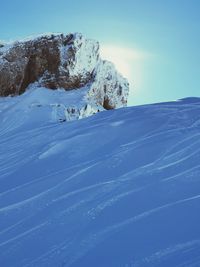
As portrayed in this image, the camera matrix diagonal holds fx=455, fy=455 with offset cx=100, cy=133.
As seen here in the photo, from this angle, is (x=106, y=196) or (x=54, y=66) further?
(x=54, y=66)

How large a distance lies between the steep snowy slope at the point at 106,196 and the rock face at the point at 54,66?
6166 mm

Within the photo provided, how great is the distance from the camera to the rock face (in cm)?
1100

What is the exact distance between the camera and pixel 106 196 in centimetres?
278

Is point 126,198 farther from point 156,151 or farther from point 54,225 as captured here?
point 156,151

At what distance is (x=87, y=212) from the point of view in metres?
2.59

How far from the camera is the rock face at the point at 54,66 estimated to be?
433 inches

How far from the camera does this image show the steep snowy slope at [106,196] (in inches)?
83.5

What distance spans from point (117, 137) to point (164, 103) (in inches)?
70.2

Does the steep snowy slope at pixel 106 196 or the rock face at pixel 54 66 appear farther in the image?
the rock face at pixel 54 66

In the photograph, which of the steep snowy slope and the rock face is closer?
the steep snowy slope

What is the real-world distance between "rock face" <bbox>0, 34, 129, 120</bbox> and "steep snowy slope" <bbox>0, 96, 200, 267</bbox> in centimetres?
617

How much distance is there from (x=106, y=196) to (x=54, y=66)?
8.67 m

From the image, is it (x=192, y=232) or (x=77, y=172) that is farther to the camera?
(x=77, y=172)

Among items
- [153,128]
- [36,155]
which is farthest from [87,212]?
[153,128]
